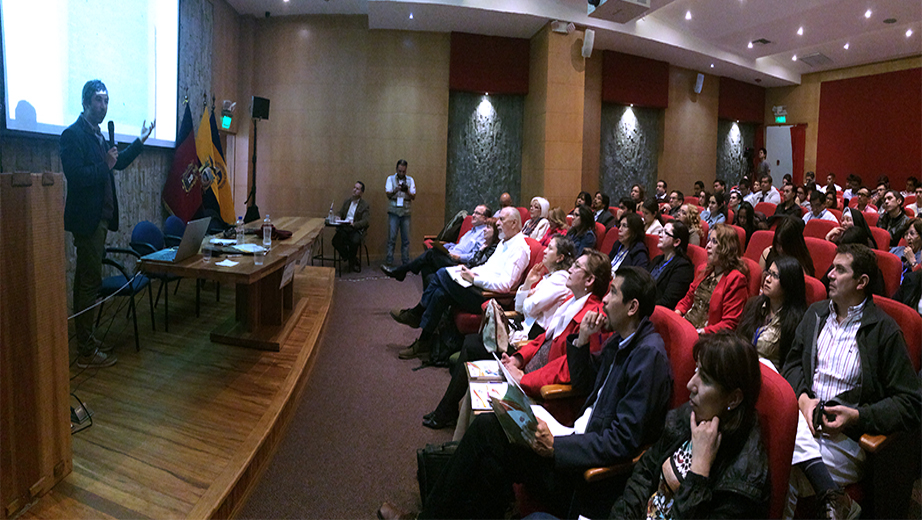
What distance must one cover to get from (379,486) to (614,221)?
15.2 feet

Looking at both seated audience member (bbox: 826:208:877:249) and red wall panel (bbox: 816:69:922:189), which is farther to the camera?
red wall panel (bbox: 816:69:922:189)

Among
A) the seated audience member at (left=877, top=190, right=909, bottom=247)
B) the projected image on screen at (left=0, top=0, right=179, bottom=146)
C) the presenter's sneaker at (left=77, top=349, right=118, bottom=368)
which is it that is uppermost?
Answer: the projected image on screen at (left=0, top=0, right=179, bottom=146)

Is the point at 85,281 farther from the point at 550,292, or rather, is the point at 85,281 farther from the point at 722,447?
the point at 722,447

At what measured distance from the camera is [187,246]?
3.33 meters

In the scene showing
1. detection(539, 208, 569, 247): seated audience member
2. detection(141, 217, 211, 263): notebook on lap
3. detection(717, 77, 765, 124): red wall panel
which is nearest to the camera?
detection(141, 217, 211, 263): notebook on lap

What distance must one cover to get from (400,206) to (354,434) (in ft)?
18.3

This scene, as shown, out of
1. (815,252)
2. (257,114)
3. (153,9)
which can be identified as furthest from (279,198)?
(815,252)

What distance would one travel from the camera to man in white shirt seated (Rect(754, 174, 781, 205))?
29.5 feet

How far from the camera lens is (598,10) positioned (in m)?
6.86

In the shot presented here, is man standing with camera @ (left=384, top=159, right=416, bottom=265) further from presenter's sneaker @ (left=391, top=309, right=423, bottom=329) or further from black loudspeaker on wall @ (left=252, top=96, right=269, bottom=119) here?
presenter's sneaker @ (left=391, top=309, right=423, bottom=329)

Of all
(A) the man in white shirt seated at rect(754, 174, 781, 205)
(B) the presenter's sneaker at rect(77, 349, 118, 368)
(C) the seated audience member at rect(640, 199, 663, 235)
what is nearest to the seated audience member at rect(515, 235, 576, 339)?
(C) the seated audience member at rect(640, 199, 663, 235)

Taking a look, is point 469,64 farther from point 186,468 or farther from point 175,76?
point 186,468

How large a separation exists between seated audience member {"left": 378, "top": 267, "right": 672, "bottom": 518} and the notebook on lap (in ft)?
7.04

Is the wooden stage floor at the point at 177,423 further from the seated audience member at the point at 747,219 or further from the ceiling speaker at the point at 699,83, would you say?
the ceiling speaker at the point at 699,83
